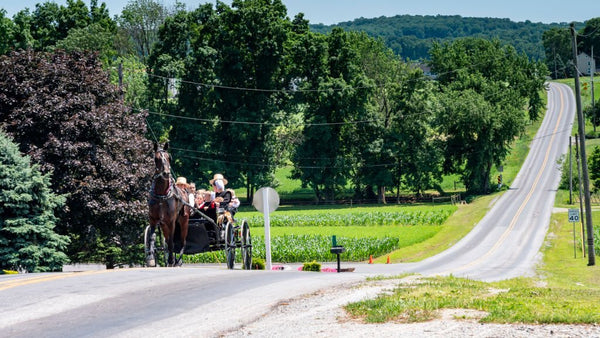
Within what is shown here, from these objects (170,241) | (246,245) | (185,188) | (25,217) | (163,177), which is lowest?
(246,245)

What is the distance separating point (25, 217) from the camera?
29141 mm

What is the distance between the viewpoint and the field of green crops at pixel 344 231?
57.2m

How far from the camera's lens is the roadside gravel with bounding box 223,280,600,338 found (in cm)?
1009

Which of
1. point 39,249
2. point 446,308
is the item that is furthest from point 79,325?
point 39,249

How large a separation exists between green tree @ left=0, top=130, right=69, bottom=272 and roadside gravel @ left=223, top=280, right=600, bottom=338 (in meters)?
17.6

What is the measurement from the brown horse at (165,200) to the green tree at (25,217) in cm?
1016

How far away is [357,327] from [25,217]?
69.4ft

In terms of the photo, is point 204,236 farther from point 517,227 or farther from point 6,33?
point 6,33

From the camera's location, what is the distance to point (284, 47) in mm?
91500

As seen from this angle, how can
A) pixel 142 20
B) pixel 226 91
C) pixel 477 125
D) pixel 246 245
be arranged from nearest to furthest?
pixel 246 245 → pixel 226 91 → pixel 477 125 → pixel 142 20

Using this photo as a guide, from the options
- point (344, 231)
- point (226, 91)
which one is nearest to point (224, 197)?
point (344, 231)

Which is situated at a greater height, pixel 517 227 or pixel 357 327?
pixel 357 327

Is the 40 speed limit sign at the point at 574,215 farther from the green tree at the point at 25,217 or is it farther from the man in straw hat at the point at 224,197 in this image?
the man in straw hat at the point at 224,197

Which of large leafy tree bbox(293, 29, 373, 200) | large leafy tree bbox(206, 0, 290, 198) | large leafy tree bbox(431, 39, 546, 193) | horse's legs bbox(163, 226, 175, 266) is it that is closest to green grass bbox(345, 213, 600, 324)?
horse's legs bbox(163, 226, 175, 266)
